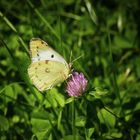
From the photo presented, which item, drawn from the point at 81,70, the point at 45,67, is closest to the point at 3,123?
the point at 45,67

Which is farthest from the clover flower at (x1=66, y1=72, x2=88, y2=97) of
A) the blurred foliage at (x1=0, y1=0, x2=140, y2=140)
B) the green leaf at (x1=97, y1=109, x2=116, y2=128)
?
the green leaf at (x1=97, y1=109, x2=116, y2=128)

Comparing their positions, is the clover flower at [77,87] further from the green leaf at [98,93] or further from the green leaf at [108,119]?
the green leaf at [108,119]

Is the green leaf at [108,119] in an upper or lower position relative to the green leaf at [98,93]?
lower

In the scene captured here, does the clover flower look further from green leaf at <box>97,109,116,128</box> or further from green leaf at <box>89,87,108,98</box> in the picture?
green leaf at <box>97,109,116,128</box>

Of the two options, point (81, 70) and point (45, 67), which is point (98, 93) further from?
point (45, 67)

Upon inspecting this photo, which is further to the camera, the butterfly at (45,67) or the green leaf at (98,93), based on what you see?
the butterfly at (45,67)

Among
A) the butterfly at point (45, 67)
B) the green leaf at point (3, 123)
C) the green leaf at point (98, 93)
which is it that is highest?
the butterfly at point (45, 67)

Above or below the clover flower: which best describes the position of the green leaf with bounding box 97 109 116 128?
below

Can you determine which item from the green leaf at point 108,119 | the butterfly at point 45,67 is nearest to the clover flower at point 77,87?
the butterfly at point 45,67
